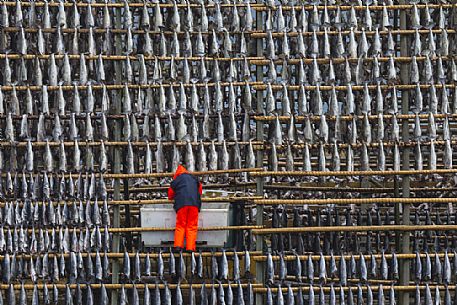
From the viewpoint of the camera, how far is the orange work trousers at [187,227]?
514 inches

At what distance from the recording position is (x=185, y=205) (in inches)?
510

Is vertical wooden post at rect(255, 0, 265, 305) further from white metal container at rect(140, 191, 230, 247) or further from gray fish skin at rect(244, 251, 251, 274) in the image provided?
white metal container at rect(140, 191, 230, 247)

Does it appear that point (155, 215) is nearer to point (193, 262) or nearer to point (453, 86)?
point (193, 262)

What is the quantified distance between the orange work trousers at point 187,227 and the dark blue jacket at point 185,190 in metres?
0.11

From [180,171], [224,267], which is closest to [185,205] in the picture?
[180,171]

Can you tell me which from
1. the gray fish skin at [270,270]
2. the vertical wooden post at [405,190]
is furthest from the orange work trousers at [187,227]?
the vertical wooden post at [405,190]

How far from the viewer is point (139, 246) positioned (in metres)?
14.2

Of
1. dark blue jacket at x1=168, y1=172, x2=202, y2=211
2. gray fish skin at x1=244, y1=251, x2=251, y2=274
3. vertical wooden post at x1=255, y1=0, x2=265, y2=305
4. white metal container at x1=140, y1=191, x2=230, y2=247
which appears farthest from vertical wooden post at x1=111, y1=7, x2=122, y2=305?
vertical wooden post at x1=255, y1=0, x2=265, y2=305

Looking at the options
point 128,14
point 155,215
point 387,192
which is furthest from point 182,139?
point 387,192

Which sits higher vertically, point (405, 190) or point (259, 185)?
point (259, 185)

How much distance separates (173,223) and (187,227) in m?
0.42

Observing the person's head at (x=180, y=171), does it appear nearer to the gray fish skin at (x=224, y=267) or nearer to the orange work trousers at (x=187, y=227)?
the orange work trousers at (x=187, y=227)

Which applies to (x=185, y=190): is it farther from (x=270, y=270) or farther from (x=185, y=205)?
(x=270, y=270)

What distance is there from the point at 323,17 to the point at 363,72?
1072mm
